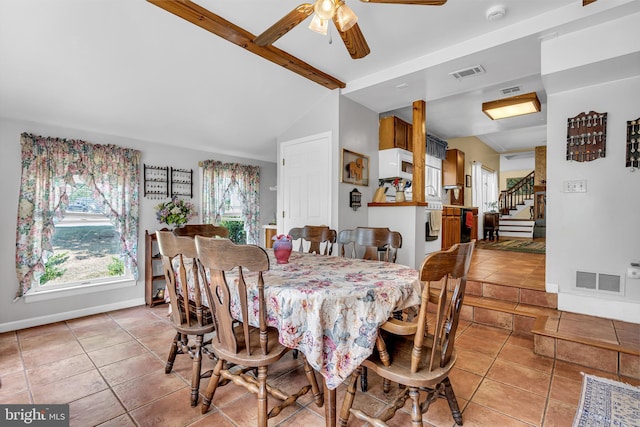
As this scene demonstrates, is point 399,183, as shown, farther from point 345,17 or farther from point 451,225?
→ point 345,17

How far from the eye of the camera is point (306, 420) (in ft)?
5.55

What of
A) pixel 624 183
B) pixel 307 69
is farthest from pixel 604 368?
pixel 307 69

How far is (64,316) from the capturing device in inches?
131

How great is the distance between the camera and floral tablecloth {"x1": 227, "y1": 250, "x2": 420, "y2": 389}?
53.0 inches

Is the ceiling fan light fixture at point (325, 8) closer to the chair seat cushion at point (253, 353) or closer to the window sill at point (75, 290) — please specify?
the chair seat cushion at point (253, 353)

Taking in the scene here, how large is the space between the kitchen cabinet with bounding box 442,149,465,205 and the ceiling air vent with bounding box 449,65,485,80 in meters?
3.70

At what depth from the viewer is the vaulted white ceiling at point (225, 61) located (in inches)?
91.8

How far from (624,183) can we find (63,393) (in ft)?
15.2

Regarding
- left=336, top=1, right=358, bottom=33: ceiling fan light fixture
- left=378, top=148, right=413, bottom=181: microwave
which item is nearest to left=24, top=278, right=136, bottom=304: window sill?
left=378, top=148, right=413, bottom=181: microwave

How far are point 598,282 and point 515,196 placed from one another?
843cm

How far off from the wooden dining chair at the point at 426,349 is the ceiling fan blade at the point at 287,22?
158 centimetres

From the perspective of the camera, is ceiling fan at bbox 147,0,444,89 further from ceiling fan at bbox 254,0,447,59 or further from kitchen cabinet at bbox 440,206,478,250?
kitchen cabinet at bbox 440,206,478,250

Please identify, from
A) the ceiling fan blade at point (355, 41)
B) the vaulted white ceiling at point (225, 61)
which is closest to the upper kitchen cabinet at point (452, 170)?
the vaulted white ceiling at point (225, 61)

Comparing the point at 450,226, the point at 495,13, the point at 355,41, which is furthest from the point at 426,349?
the point at 450,226
